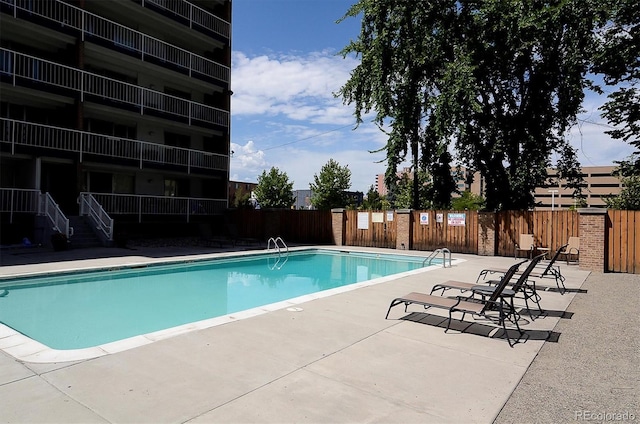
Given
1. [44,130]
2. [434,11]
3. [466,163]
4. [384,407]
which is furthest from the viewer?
[466,163]

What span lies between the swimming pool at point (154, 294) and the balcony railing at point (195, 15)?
629 inches

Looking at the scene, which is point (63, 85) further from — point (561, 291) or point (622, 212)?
point (622, 212)

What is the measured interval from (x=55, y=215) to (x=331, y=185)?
85.9 ft

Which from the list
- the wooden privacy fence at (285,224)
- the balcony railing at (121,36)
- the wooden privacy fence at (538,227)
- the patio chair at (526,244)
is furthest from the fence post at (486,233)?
the balcony railing at (121,36)

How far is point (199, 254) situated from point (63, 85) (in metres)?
10.2

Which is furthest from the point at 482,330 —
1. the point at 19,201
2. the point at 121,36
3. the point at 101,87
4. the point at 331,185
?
the point at 331,185

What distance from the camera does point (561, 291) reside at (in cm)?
938

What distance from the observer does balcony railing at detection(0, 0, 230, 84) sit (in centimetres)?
1806

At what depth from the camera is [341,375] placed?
13.9 feet

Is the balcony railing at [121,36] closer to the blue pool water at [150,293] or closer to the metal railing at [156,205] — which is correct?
the metal railing at [156,205]

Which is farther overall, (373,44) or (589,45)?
(373,44)

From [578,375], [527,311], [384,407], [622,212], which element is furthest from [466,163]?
[384,407]

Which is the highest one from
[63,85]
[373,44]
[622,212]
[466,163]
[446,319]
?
[373,44]

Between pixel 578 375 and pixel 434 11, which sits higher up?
pixel 434 11
